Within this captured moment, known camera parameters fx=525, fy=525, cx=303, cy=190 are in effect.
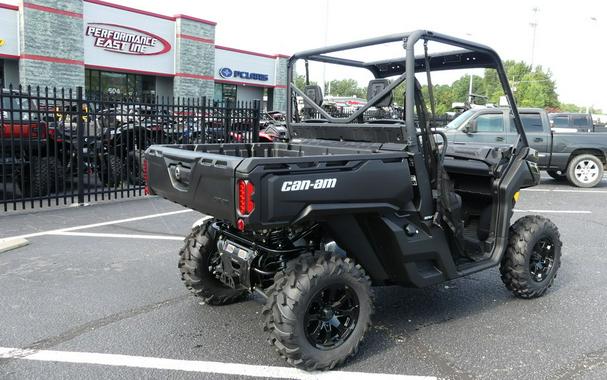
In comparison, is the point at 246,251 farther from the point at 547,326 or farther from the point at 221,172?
the point at 547,326

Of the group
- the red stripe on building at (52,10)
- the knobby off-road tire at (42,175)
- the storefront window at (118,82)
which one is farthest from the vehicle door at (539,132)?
the red stripe on building at (52,10)

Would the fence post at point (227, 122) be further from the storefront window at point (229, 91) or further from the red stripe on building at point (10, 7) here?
the storefront window at point (229, 91)

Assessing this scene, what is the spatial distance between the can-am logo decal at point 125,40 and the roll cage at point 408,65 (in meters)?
21.0

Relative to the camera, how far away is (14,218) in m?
7.80

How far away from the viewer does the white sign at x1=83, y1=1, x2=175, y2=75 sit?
75.8 ft

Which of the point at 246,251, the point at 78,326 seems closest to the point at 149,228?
the point at 78,326

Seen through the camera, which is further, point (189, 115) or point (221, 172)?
point (189, 115)

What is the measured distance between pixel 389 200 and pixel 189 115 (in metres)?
7.81

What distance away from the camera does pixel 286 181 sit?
10.2ft

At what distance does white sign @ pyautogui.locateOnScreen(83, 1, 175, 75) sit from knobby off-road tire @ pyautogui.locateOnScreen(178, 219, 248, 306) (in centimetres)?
2134

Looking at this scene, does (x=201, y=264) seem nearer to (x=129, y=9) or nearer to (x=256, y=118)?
(x=256, y=118)

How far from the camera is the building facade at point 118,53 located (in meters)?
20.7

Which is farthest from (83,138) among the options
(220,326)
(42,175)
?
(220,326)

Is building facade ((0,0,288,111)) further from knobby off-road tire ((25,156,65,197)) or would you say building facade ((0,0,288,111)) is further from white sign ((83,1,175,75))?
knobby off-road tire ((25,156,65,197))
